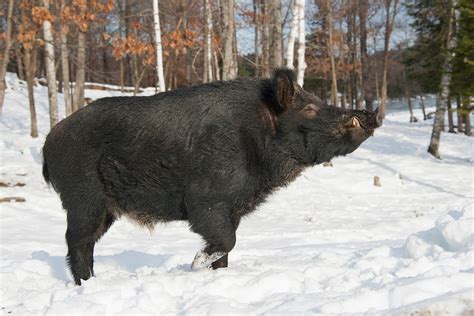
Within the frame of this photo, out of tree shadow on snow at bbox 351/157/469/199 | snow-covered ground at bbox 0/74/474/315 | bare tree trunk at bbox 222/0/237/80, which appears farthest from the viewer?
tree shadow on snow at bbox 351/157/469/199

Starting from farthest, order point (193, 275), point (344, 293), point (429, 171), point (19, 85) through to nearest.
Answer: point (19, 85) < point (429, 171) < point (193, 275) < point (344, 293)

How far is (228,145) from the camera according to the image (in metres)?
3.88

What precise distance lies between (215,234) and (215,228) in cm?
5

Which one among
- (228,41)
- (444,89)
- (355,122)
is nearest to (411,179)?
(444,89)

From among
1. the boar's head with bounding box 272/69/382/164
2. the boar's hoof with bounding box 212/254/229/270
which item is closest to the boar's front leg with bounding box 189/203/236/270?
the boar's hoof with bounding box 212/254/229/270

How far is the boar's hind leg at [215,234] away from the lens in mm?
3840

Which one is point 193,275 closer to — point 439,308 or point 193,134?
point 193,134

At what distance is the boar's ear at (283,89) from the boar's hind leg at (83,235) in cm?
171

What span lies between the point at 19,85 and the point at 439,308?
32.1 meters

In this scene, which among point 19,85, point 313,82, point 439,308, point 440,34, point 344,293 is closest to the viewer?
point 439,308

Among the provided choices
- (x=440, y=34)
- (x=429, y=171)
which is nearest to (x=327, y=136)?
(x=429, y=171)

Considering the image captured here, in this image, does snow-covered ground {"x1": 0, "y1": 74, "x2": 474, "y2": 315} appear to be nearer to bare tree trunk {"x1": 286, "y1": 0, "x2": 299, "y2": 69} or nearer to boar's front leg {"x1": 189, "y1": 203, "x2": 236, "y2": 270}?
boar's front leg {"x1": 189, "y1": 203, "x2": 236, "y2": 270}

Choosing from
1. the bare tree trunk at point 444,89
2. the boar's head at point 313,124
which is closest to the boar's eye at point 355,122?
the boar's head at point 313,124

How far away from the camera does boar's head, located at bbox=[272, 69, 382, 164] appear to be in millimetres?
3908
